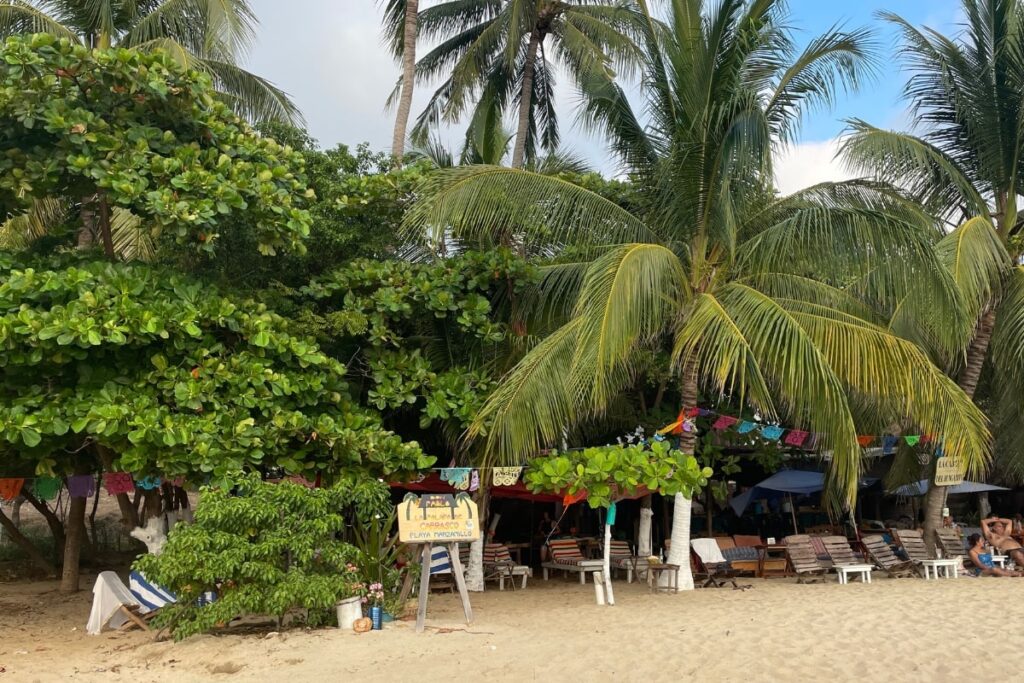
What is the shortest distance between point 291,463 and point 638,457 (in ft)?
12.2

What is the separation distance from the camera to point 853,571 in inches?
461

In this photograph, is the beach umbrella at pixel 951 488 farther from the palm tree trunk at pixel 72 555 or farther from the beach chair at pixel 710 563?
the palm tree trunk at pixel 72 555

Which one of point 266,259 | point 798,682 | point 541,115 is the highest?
point 541,115

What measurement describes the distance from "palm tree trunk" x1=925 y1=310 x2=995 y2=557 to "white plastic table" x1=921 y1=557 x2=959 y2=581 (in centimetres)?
54

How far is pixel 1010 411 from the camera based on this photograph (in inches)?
538

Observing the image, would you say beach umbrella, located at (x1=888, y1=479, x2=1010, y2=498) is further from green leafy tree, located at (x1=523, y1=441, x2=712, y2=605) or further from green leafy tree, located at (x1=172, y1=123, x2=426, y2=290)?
green leafy tree, located at (x1=172, y1=123, x2=426, y2=290)

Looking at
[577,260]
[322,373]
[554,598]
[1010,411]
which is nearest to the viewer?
[322,373]

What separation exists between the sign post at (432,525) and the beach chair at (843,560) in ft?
19.7

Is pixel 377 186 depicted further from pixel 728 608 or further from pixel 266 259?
pixel 728 608

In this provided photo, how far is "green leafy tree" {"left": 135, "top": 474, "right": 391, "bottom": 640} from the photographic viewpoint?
7.74 m

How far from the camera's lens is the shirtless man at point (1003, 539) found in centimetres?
1262

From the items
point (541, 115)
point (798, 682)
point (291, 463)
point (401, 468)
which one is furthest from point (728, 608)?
point (541, 115)

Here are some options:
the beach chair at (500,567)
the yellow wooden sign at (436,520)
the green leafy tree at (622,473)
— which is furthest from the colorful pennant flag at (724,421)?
the yellow wooden sign at (436,520)

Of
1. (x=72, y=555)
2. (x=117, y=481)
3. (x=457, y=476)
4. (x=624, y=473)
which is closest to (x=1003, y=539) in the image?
(x=624, y=473)
